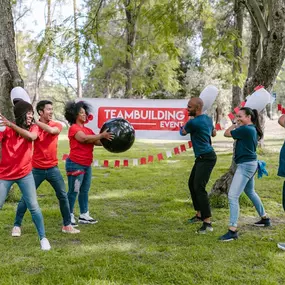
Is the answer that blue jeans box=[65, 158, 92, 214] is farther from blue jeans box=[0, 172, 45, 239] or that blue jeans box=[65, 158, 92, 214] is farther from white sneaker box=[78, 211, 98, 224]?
blue jeans box=[0, 172, 45, 239]

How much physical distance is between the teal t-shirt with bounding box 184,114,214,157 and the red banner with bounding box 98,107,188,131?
2378 mm

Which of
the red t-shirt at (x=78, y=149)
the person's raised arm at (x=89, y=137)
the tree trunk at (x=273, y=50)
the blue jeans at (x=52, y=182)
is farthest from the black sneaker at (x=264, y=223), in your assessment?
the blue jeans at (x=52, y=182)

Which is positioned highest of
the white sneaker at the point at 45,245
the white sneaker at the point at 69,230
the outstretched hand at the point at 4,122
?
the outstretched hand at the point at 4,122

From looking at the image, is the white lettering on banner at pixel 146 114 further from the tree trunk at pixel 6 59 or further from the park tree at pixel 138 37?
the park tree at pixel 138 37

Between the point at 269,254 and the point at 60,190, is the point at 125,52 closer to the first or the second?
the point at 60,190

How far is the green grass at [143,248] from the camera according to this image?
3473mm

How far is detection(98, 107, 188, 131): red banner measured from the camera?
24.2ft

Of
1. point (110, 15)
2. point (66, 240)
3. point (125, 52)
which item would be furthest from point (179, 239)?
point (125, 52)

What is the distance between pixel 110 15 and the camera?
11.1m

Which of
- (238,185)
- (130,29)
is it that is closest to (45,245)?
(238,185)

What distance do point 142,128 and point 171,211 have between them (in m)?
2.15

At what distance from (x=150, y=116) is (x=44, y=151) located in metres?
3.27

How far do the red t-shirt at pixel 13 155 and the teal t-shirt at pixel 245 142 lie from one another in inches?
95.3

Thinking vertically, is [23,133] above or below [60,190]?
above
